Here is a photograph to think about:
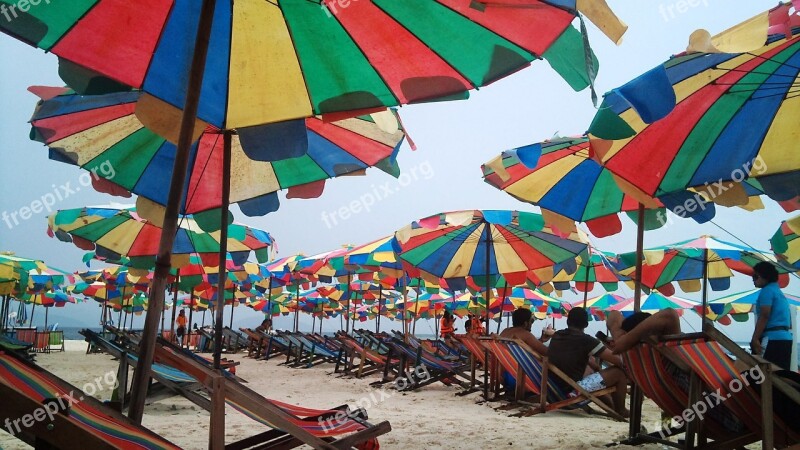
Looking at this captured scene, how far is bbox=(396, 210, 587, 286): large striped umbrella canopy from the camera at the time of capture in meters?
8.20

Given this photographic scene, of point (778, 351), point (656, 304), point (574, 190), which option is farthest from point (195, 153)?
point (656, 304)

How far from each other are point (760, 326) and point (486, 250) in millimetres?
4027

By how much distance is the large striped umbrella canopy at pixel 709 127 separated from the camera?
3.15 m

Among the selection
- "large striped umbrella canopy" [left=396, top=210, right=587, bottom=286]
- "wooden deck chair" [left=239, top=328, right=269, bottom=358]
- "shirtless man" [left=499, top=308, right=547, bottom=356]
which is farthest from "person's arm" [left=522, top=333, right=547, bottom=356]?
"wooden deck chair" [left=239, top=328, right=269, bottom=358]

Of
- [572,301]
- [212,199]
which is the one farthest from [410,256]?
[572,301]

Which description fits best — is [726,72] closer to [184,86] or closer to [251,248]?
[184,86]

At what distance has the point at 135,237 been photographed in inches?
307

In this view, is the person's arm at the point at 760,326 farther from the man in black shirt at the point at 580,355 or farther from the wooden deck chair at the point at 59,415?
the wooden deck chair at the point at 59,415

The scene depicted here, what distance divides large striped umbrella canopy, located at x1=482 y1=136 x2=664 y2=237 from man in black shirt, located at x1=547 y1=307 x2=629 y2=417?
92 cm

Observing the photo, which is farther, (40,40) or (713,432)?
(713,432)

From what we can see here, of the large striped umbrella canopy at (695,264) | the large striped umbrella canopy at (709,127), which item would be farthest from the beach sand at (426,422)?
the large striped umbrella canopy at (695,264)

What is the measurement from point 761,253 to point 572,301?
46.0 ft

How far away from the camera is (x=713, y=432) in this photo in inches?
139

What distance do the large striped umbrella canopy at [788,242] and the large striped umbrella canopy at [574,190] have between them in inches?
45.3
